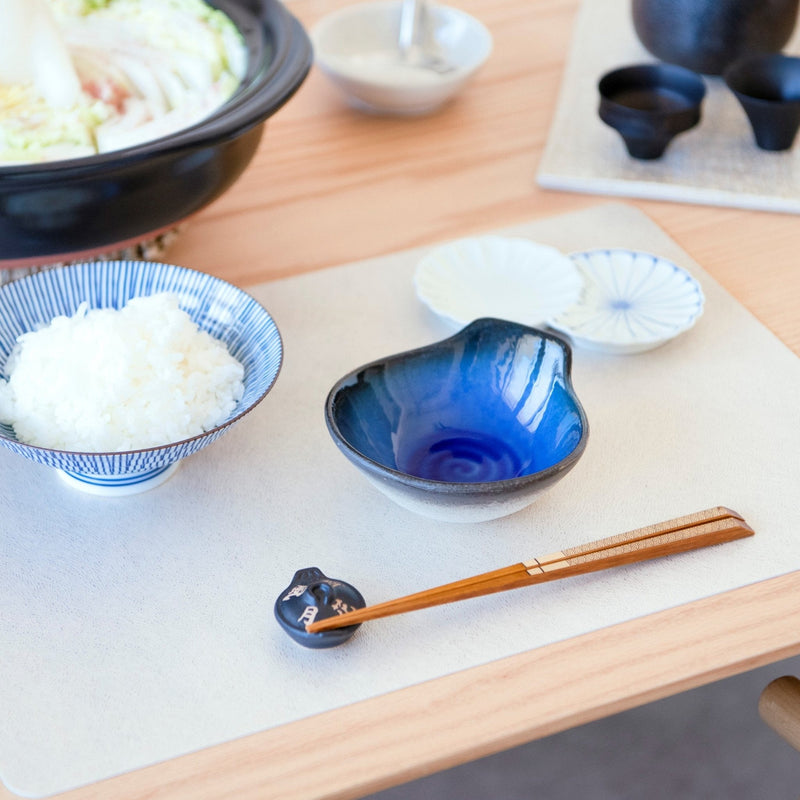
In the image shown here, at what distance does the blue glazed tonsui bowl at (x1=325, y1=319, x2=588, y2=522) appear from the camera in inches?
29.2

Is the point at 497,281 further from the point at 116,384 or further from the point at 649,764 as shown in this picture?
the point at 649,764

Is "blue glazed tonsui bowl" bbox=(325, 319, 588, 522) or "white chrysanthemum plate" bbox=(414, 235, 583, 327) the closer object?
A: "blue glazed tonsui bowl" bbox=(325, 319, 588, 522)

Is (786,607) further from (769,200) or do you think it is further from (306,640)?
(769,200)

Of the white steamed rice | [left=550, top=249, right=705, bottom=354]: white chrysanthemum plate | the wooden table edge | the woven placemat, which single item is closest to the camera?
the wooden table edge

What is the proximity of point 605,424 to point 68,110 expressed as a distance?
58cm

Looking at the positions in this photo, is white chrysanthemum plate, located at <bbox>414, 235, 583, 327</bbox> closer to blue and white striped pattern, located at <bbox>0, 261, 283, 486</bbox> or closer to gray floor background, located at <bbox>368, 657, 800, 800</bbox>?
blue and white striped pattern, located at <bbox>0, 261, 283, 486</bbox>

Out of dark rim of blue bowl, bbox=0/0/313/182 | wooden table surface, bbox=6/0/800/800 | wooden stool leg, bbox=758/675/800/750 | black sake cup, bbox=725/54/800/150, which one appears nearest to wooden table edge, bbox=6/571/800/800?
wooden table surface, bbox=6/0/800/800

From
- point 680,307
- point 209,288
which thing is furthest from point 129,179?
point 680,307

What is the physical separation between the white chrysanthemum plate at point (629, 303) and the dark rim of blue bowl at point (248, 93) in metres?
0.33

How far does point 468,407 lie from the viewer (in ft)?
2.66

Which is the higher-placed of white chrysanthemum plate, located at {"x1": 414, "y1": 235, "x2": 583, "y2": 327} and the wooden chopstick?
the wooden chopstick

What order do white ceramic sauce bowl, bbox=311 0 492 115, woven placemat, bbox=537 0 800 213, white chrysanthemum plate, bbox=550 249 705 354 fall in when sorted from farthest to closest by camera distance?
white ceramic sauce bowl, bbox=311 0 492 115
woven placemat, bbox=537 0 800 213
white chrysanthemum plate, bbox=550 249 705 354

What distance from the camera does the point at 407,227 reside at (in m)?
1.10

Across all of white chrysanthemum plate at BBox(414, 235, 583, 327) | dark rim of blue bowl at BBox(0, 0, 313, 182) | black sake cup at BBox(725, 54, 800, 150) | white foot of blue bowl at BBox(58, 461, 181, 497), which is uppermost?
dark rim of blue bowl at BBox(0, 0, 313, 182)
